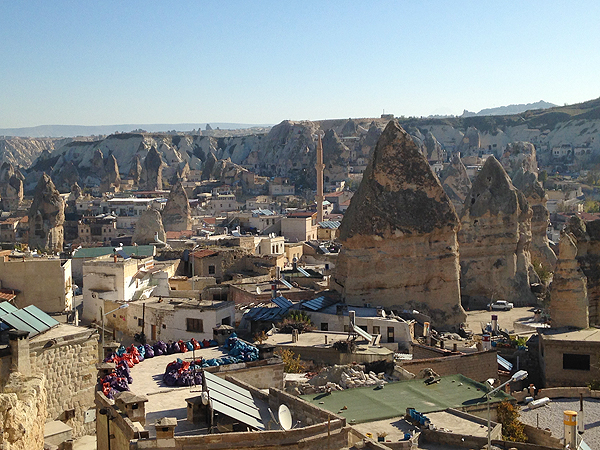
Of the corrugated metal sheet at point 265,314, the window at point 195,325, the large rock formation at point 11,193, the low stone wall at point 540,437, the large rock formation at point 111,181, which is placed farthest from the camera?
the large rock formation at point 111,181

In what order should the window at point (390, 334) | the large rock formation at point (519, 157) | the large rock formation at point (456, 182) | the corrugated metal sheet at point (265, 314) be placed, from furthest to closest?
the large rock formation at point (519, 157), the large rock formation at point (456, 182), the window at point (390, 334), the corrugated metal sheet at point (265, 314)

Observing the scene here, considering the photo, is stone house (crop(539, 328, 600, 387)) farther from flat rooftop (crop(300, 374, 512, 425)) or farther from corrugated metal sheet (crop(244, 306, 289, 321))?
corrugated metal sheet (crop(244, 306, 289, 321))

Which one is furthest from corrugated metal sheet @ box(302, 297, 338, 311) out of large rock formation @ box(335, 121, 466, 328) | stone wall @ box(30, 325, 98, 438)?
stone wall @ box(30, 325, 98, 438)

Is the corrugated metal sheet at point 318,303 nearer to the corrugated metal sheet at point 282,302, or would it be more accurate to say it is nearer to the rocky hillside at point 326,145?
the corrugated metal sheet at point 282,302

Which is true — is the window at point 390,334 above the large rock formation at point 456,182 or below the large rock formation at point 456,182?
below

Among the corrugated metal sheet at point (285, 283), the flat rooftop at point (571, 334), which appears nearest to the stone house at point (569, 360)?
the flat rooftop at point (571, 334)

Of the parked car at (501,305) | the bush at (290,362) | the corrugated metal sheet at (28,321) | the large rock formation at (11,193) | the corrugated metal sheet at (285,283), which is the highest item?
the corrugated metal sheet at (28,321)
